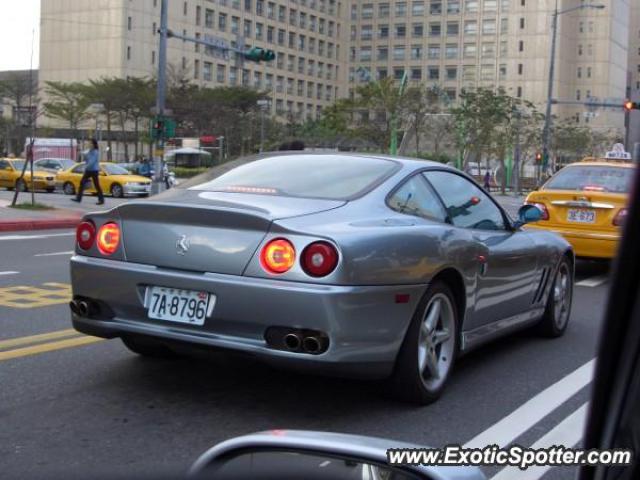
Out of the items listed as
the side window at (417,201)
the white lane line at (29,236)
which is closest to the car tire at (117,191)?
the white lane line at (29,236)

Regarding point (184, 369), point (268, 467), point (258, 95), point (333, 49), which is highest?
point (333, 49)

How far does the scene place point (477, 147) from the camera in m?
51.3

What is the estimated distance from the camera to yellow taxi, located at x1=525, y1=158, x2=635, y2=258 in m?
10.1

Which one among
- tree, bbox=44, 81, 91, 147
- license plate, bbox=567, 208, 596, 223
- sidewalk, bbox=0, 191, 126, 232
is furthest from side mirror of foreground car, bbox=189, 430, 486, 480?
tree, bbox=44, 81, 91, 147

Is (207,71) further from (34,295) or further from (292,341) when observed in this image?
(292,341)

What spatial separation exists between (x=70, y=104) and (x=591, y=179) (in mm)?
69285

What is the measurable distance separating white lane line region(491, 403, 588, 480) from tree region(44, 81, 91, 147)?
7215 cm

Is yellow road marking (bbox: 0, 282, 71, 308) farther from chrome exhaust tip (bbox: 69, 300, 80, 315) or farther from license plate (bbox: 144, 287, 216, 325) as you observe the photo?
license plate (bbox: 144, 287, 216, 325)

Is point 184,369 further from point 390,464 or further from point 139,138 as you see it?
point 139,138

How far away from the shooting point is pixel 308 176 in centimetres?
506

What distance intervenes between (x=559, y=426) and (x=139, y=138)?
72.8 meters

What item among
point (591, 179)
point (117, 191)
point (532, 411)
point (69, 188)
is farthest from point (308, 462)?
point (69, 188)

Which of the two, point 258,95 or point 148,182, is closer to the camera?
point 148,182

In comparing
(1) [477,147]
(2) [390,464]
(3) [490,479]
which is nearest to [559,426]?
(3) [490,479]
